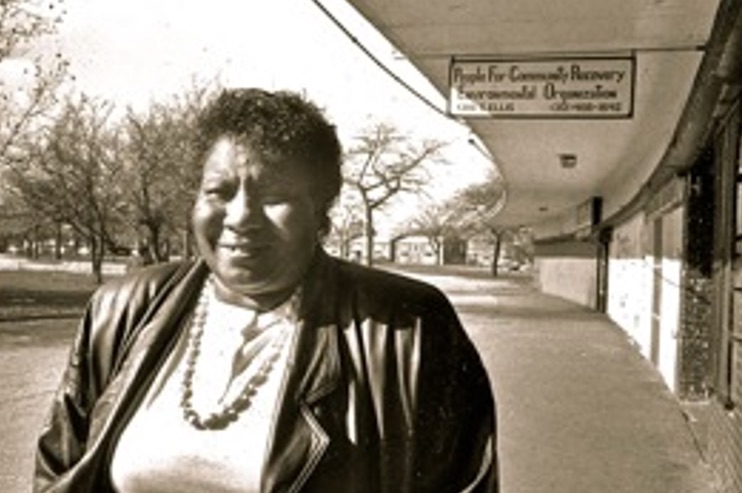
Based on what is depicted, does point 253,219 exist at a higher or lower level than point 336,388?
higher

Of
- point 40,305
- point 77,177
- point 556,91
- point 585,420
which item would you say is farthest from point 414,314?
point 77,177

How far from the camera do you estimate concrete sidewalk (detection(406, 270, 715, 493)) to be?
5.98 m

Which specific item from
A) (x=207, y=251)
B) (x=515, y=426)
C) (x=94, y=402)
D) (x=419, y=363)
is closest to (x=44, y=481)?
(x=94, y=402)

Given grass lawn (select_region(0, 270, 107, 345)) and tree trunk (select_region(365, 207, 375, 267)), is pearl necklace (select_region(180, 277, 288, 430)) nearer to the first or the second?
tree trunk (select_region(365, 207, 375, 267))

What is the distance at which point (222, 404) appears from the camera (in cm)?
133

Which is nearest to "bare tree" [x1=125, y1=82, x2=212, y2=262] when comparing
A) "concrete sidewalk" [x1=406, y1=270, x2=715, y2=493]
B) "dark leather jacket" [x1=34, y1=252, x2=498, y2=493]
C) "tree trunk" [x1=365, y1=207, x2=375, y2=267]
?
"concrete sidewalk" [x1=406, y1=270, x2=715, y2=493]

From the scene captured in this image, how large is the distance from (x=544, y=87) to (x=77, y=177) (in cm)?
1752

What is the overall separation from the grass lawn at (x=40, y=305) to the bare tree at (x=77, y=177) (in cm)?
121

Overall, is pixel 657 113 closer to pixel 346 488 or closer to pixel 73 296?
pixel 346 488

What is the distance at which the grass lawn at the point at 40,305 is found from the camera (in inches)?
543

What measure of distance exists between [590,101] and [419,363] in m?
4.47

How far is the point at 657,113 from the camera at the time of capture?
857 cm

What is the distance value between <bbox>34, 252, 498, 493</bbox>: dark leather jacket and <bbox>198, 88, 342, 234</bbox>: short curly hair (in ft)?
0.39

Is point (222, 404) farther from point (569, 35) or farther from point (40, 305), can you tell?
point (40, 305)
